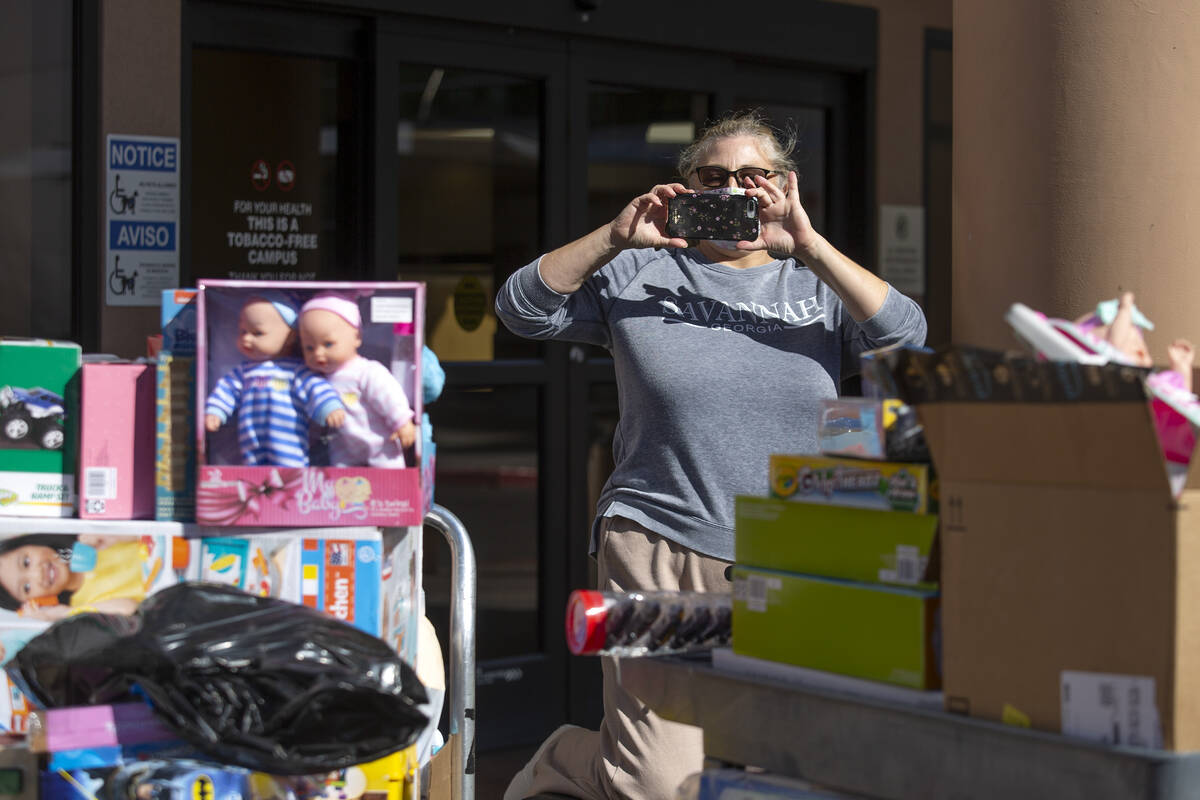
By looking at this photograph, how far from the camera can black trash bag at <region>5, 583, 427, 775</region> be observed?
1.72 m

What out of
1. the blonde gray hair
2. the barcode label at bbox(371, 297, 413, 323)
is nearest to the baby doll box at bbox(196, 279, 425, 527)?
the barcode label at bbox(371, 297, 413, 323)

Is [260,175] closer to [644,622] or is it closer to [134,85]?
[134,85]

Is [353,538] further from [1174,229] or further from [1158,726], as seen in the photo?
[1174,229]

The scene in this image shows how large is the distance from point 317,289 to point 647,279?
1113mm

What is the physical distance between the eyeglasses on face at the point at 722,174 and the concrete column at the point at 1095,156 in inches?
28.0

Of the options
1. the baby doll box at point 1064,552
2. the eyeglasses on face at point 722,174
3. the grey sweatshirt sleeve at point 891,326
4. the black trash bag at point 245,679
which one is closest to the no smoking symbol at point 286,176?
the eyeglasses on face at point 722,174

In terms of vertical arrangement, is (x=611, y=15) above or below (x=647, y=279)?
above

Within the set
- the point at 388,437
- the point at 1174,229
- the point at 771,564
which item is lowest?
the point at 771,564

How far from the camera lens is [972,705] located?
5.17 ft

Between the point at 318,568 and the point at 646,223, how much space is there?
1.08m

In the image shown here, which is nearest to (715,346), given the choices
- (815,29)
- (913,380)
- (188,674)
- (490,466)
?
(913,380)

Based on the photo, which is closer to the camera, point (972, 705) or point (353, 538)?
point (972, 705)

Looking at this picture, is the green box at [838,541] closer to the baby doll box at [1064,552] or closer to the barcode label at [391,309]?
the baby doll box at [1064,552]

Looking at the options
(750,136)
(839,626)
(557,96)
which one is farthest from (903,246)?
(839,626)
